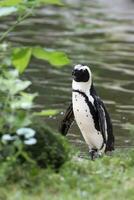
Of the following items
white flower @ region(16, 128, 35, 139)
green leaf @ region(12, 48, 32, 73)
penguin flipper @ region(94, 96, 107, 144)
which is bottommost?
penguin flipper @ region(94, 96, 107, 144)

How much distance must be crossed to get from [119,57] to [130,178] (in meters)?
11.8

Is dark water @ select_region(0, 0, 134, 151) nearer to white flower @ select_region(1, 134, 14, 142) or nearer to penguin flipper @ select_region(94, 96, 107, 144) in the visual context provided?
penguin flipper @ select_region(94, 96, 107, 144)

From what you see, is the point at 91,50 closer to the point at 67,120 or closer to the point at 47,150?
the point at 67,120

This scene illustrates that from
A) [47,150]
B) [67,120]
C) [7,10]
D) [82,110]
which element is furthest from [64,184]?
[67,120]

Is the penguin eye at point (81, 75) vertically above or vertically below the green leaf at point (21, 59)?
below

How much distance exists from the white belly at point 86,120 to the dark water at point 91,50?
0.38 meters

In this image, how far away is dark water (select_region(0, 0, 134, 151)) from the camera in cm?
1256

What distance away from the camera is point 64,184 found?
518 centimetres

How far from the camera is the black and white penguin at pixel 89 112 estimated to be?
26.4 ft

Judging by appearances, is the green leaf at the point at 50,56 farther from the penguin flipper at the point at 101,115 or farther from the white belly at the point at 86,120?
the penguin flipper at the point at 101,115

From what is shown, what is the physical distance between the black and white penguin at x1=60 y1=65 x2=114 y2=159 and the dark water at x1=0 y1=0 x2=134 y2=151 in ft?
1.04

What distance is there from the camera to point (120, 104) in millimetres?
12914

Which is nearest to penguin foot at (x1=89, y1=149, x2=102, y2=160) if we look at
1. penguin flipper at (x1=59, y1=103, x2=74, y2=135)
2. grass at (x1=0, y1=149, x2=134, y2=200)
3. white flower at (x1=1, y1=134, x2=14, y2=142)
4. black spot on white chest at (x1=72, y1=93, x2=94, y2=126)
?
black spot on white chest at (x1=72, y1=93, x2=94, y2=126)

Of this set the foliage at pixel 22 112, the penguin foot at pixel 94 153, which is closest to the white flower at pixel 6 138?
the foliage at pixel 22 112
